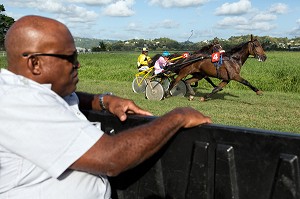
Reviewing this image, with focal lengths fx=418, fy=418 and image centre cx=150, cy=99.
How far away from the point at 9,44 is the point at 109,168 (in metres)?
0.72


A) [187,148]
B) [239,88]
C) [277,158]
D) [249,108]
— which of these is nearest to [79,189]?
[187,148]

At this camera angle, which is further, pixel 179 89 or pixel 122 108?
pixel 179 89

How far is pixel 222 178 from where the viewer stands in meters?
1.96

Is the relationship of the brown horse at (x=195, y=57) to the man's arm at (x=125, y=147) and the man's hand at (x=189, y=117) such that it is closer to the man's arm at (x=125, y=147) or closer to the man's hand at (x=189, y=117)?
the man's hand at (x=189, y=117)

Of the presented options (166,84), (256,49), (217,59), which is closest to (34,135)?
(217,59)

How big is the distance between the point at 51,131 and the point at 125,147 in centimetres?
31

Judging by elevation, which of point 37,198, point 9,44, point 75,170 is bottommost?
point 37,198

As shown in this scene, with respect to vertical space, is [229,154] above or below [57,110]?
below

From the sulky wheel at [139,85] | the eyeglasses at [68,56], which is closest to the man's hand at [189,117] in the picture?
the eyeglasses at [68,56]

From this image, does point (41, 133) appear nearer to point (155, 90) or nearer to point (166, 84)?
point (155, 90)

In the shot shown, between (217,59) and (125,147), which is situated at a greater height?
(125,147)

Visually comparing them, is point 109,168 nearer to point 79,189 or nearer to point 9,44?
point 79,189

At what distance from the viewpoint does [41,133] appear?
1.69 metres

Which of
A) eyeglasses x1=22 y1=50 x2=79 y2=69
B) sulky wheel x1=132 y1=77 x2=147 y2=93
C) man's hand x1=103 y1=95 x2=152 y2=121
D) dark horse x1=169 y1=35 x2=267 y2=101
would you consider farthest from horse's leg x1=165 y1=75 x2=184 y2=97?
eyeglasses x1=22 y1=50 x2=79 y2=69
